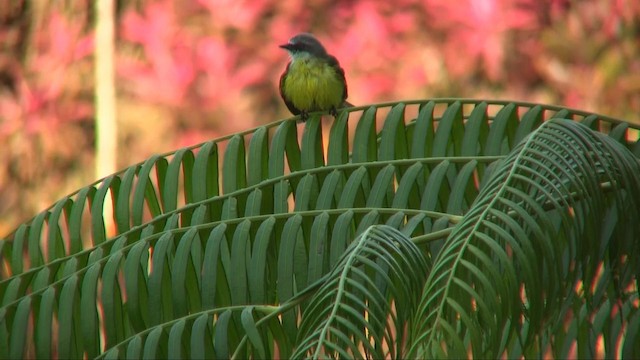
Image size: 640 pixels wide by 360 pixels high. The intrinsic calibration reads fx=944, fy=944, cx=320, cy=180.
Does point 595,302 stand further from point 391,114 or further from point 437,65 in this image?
point 437,65

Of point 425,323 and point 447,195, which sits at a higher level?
point 447,195

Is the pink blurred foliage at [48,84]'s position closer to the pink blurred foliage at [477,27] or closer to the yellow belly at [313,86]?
the pink blurred foliage at [477,27]

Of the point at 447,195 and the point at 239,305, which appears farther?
the point at 447,195

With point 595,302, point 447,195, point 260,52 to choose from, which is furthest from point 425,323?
point 260,52

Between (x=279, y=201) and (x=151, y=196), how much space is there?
0.44 m

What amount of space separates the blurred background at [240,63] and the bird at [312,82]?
3938 mm

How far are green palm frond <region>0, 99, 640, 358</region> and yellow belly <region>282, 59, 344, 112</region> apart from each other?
3.78 ft

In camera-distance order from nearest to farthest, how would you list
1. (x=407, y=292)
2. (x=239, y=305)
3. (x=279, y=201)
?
(x=407, y=292) < (x=239, y=305) < (x=279, y=201)

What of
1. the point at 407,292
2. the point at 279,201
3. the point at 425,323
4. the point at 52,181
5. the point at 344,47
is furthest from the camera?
the point at 52,181

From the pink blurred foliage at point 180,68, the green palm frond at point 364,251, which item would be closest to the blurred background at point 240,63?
the pink blurred foliage at point 180,68

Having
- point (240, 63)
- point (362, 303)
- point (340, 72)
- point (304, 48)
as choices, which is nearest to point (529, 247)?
point (362, 303)

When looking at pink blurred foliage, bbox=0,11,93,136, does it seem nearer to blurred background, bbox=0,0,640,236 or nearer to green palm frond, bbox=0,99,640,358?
blurred background, bbox=0,0,640,236

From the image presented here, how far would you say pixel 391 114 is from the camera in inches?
110

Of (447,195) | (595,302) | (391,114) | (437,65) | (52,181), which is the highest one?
(437,65)
